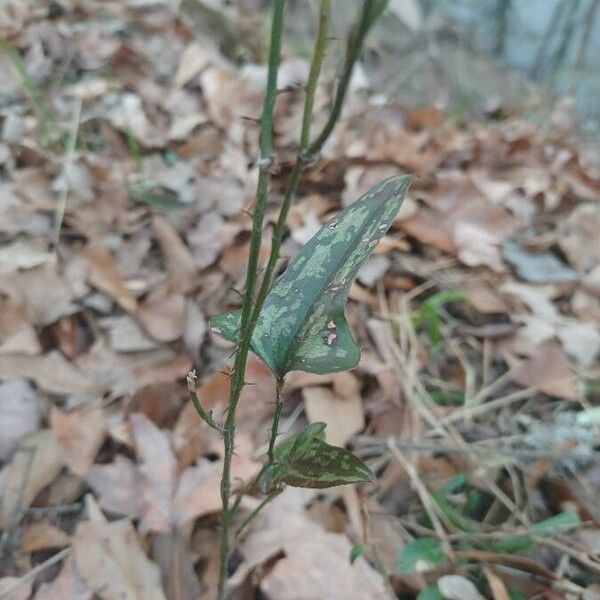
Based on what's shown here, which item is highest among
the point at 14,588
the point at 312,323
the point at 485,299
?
the point at 312,323

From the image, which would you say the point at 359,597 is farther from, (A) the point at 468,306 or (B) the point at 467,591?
(A) the point at 468,306

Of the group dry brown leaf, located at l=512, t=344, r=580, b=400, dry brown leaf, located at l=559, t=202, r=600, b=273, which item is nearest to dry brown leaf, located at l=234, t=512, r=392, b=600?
dry brown leaf, located at l=512, t=344, r=580, b=400

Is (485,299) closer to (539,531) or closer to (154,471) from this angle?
(539,531)

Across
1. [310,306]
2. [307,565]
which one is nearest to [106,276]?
[307,565]

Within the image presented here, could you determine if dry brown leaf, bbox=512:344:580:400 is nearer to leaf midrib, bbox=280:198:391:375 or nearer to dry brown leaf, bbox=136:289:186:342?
dry brown leaf, bbox=136:289:186:342

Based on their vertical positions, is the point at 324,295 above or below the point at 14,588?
above

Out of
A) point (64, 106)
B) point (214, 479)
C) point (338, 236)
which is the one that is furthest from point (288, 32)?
point (338, 236)

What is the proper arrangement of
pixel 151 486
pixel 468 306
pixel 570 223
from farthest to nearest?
1. pixel 570 223
2. pixel 468 306
3. pixel 151 486
